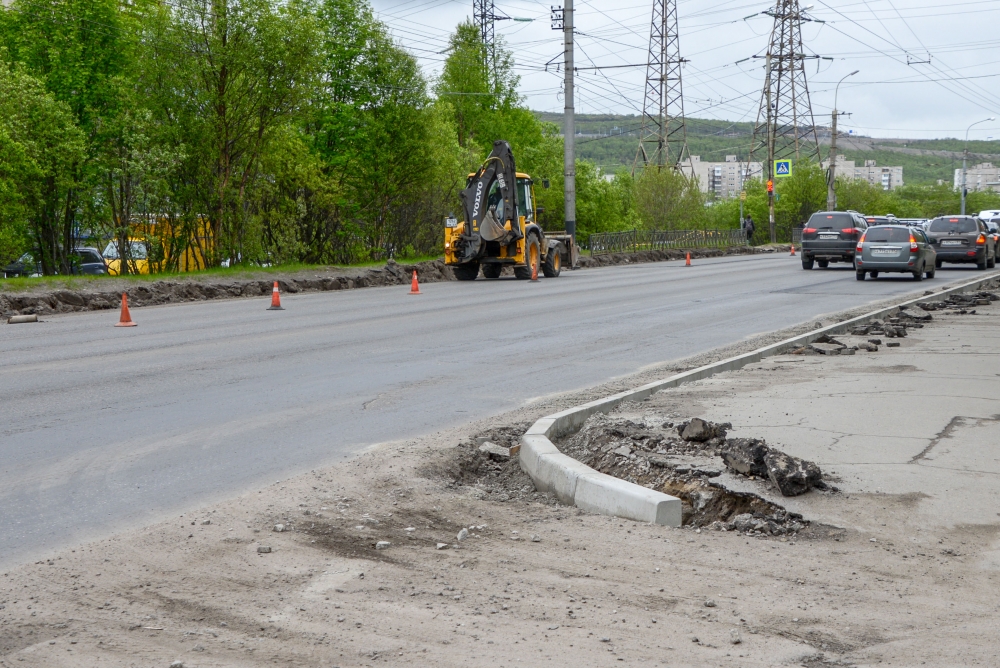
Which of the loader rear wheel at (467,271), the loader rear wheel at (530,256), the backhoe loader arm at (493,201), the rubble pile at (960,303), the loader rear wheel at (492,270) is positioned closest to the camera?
the rubble pile at (960,303)

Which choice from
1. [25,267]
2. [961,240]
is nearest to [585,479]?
[25,267]

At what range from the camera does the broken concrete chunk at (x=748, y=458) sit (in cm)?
598

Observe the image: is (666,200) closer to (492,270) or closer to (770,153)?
(770,153)

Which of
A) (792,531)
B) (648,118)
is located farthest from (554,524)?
(648,118)

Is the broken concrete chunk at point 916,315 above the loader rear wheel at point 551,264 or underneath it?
underneath

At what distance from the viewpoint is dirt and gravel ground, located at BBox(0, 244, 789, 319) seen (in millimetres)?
20672

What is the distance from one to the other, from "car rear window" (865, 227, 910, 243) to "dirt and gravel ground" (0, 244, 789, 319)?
11244 millimetres

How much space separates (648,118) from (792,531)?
6572 centimetres

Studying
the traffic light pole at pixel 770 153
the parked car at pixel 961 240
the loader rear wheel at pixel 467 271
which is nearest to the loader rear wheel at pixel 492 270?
the loader rear wheel at pixel 467 271

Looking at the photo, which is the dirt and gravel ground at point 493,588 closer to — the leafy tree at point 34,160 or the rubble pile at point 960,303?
the rubble pile at point 960,303

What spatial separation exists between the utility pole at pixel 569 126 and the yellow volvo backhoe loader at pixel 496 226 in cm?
822

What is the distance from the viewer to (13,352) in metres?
13.3

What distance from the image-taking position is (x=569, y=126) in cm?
4066

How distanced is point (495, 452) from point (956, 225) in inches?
1264
